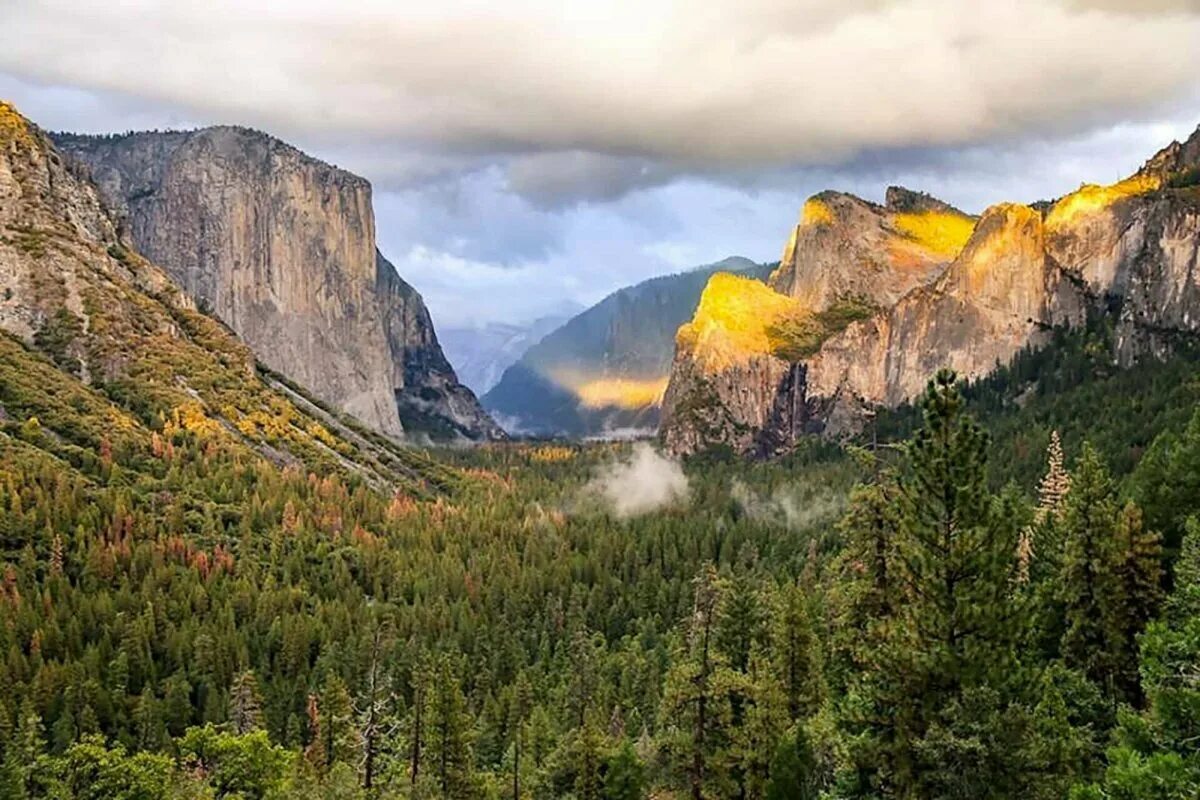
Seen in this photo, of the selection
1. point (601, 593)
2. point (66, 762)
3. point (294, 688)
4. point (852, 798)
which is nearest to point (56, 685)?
point (294, 688)

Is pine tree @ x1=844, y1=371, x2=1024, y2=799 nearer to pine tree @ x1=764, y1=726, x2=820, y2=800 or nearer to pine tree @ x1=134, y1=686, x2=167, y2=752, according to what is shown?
pine tree @ x1=764, y1=726, x2=820, y2=800

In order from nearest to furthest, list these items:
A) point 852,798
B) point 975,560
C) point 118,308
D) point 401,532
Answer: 1. point 975,560
2. point 852,798
3. point 401,532
4. point 118,308

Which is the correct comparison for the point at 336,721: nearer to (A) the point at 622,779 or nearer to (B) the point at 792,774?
(A) the point at 622,779

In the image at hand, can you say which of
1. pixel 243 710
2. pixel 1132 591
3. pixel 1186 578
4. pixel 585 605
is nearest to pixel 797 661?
pixel 1132 591

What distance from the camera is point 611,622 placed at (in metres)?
128

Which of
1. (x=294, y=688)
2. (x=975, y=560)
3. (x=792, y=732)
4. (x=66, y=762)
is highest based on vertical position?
(x=975, y=560)

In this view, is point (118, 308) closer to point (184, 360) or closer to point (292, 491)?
point (184, 360)

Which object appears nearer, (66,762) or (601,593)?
(66,762)

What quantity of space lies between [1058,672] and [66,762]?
151ft

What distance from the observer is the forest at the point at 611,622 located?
80.6 ft

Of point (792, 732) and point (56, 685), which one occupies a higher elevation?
point (792, 732)

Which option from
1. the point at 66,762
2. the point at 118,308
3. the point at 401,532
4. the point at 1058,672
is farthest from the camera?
the point at 118,308

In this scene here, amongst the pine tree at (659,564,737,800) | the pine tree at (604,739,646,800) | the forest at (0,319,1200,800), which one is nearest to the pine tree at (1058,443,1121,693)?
the forest at (0,319,1200,800)

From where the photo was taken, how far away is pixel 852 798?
85.9ft
